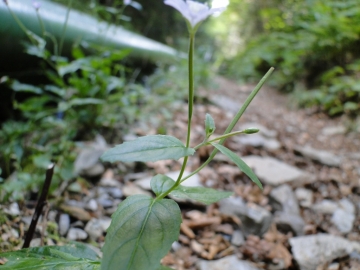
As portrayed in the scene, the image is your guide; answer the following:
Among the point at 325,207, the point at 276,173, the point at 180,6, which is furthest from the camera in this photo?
the point at 276,173

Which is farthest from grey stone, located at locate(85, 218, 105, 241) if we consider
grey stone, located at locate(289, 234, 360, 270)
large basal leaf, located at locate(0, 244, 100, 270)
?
grey stone, located at locate(289, 234, 360, 270)

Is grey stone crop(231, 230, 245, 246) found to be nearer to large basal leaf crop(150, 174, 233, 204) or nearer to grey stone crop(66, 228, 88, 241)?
grey stone crop(66, 228, 88, 241)

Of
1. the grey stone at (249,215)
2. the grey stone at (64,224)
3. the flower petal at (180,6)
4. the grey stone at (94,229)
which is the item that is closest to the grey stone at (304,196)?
the grey stone at (249,215)

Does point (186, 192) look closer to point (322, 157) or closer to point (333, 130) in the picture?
point (322, 157)

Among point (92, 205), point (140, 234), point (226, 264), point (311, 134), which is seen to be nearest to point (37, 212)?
point (140, 234)

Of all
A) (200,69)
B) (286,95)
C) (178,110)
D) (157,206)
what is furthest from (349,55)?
(157,206)

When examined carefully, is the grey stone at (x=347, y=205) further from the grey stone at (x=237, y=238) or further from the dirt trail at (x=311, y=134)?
the grey stone at (x=237, y=238)

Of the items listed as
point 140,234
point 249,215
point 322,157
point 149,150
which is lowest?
point 249,215
